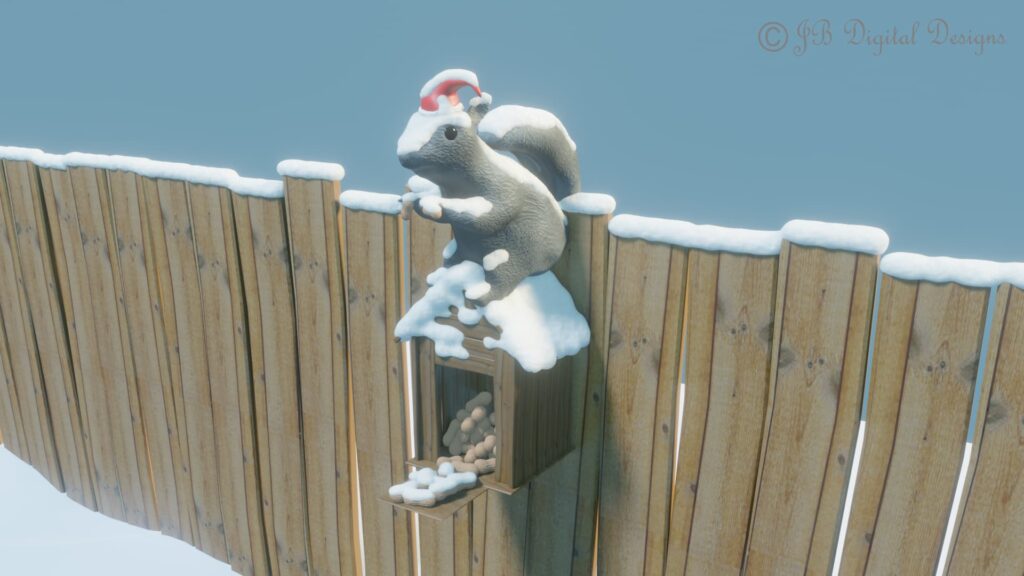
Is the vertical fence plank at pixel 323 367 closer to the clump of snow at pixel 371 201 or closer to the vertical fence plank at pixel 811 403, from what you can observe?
the clump of snow at pixel 371 201

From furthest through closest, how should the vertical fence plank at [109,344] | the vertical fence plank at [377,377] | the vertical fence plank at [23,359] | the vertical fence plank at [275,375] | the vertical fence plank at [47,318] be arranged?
1. the vertical fence plank at [23,359]
2. the vertical fence plank at [47,318]
3. the vertical fence plank at [109,344]
4. the vertical fence plank at [275,375]
5. the vertical fence plank at [377,377]

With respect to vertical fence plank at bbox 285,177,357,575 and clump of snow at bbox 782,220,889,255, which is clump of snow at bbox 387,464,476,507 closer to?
vertical fence plank at bbox 285,177,357,575

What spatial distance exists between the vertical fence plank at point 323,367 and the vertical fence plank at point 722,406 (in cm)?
142

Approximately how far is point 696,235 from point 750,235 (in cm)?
15

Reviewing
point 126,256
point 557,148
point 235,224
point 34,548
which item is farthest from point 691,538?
point 34,548

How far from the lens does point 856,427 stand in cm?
219

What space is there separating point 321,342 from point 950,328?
225cm

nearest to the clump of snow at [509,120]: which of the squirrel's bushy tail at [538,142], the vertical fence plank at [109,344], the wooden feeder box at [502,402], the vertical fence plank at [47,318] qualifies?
the squirrel's bushy tail at [538,142]

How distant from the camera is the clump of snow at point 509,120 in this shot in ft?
7.40

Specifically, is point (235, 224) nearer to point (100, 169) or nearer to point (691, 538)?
point (100, 169)

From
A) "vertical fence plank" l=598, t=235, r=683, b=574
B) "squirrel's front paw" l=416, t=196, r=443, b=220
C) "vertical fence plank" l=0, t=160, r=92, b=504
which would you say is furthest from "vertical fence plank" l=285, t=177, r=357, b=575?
"vertical fence plank" l=0, t=160, r=92, b=504

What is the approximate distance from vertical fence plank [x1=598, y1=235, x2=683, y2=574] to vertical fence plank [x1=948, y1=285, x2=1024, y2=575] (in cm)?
82

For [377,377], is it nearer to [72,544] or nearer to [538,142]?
[538,142]

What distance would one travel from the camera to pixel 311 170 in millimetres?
3004
